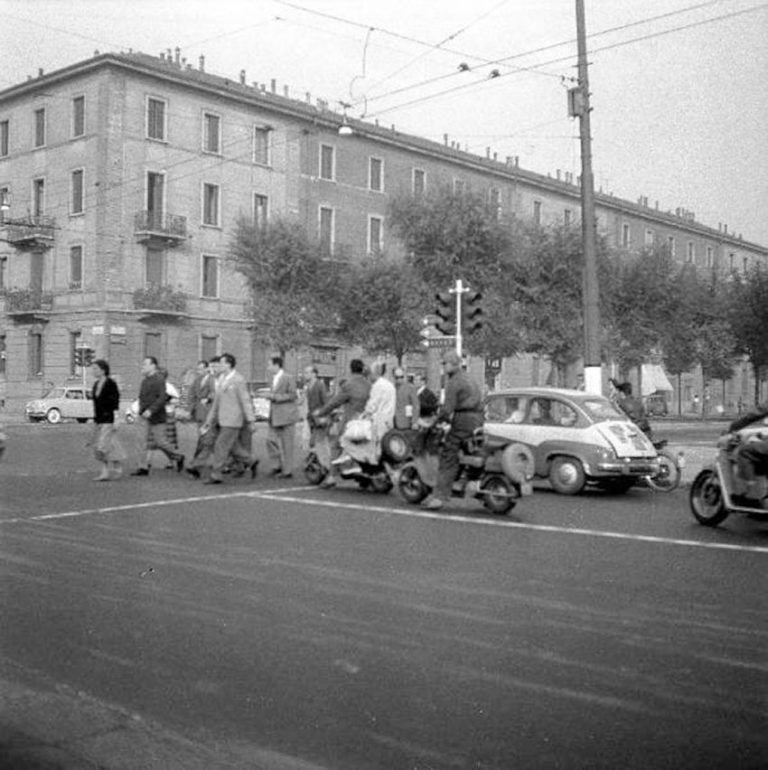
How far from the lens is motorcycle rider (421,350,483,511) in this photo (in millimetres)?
11828

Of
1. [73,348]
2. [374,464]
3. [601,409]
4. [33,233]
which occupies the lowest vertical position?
[374,464]

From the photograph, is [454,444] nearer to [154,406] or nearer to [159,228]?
[154,406]

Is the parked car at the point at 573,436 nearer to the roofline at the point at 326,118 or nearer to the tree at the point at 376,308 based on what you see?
the roofline at the point at 326,118

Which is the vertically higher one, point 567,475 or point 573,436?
point 573,436

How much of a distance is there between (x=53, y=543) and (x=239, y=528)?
5.87 feet

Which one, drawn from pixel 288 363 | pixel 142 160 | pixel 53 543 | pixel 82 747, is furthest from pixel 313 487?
pixel 288 363

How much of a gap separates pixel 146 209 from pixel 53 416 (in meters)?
9.54

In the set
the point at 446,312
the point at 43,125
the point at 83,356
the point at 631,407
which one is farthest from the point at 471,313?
the point at 43,125

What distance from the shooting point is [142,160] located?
42812 mm

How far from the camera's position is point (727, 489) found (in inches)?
417

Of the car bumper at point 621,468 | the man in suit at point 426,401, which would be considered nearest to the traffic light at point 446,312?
the man in suit at point 426,401

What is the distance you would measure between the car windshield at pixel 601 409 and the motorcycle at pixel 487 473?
277 cm

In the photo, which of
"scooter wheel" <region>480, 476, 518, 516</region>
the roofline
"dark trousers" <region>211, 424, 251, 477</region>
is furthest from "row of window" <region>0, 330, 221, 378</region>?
"scooter wheel" <region>480, 476, 518, 516</region>

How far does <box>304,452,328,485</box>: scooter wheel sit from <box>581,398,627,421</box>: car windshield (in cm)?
369
